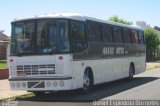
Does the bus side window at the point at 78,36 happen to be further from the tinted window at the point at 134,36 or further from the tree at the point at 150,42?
the tree at the point at 150,42

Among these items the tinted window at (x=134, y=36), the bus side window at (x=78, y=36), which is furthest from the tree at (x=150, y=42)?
the bus side window at (x=78, y=36)

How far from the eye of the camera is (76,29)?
55.0 feet

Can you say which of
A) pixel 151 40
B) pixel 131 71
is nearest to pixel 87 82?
pixel 131 71

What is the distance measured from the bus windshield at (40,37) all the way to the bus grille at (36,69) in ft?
1.63

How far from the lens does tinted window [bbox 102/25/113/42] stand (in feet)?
65.3

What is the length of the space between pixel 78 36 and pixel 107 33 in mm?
3776

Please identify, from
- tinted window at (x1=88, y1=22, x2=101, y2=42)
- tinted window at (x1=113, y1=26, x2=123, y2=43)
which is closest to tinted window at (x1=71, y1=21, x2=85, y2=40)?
tinted window at (x1=88, y1=22, x2=101, y2=42)

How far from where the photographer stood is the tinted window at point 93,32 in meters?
18.2

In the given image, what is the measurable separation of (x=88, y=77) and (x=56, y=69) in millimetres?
2323

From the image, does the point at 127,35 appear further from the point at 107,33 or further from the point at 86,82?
the point at 86,82

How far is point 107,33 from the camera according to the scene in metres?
20.4

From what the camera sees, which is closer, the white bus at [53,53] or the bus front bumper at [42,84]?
the bus front bumper at [42,84]

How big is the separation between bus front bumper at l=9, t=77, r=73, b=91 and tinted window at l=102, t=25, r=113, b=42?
4665 mm

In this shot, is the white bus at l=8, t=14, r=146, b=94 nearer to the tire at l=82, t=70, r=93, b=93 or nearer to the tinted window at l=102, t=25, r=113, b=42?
the tire at l=82, t=70, r=93, b=93
